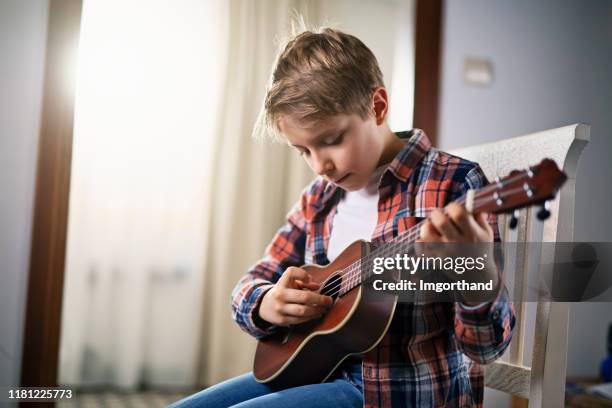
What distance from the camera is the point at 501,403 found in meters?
1.97

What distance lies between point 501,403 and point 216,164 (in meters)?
1.46

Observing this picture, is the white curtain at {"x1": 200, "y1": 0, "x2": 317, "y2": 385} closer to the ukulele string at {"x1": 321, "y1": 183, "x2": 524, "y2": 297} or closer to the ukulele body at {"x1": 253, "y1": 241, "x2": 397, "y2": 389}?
the ukulele body at {"x1": 253, "y1": 241, "x2": 397, "y2": 389}

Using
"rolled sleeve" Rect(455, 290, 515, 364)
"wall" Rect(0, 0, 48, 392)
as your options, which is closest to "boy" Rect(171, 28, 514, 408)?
"rolled sleeve" Rect(455, 290, 515, 364)

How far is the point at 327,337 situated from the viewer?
83 cm

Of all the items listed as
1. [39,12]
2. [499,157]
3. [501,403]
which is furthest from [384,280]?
[39,12]

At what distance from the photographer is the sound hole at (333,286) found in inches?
34.9

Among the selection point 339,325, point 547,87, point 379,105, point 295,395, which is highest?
point 547,87

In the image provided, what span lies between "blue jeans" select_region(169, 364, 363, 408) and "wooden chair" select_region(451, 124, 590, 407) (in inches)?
11.2

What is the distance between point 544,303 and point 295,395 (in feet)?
1.37

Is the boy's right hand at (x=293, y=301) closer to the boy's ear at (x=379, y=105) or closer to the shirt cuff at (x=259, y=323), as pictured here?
the shirt cuff at (x=259, y=323)

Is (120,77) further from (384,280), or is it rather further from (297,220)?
(384,280)

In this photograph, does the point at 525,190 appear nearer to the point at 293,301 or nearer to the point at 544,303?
the point at 544,303

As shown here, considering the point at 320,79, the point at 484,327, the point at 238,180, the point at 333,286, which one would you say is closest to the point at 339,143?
the point at 320,79

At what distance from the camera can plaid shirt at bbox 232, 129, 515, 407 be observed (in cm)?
73
